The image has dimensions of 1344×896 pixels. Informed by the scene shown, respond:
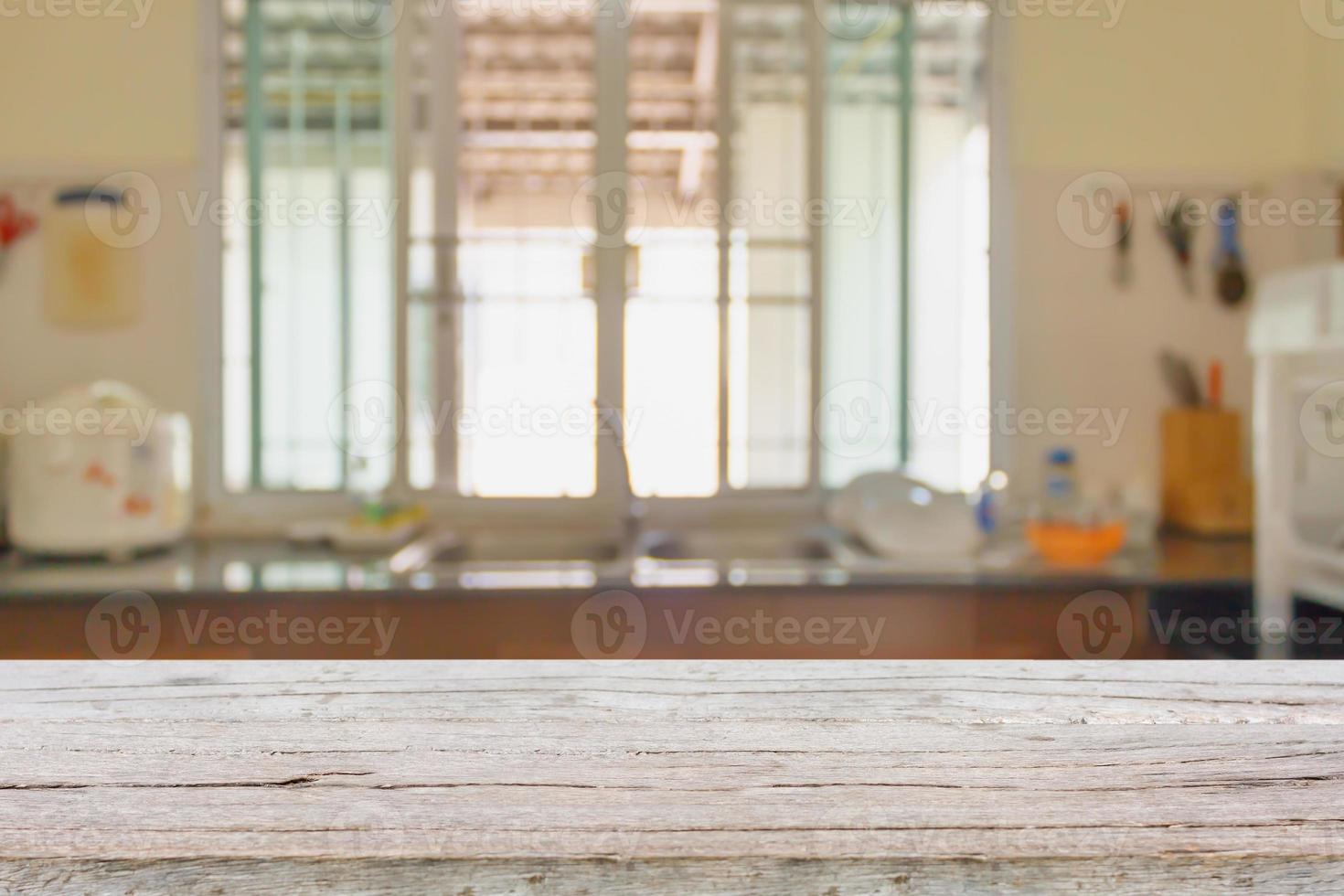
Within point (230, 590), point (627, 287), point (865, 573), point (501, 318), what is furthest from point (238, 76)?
point (865, 573)

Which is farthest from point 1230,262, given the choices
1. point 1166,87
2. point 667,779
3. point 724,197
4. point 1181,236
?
point 667,779

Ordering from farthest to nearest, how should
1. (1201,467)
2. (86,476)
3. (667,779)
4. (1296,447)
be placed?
(1201,467) → (86,476) → (1296,447) → (667,779)

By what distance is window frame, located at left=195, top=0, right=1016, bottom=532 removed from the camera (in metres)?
2.37

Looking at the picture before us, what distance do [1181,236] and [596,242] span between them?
1.28m

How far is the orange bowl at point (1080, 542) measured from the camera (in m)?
1.93

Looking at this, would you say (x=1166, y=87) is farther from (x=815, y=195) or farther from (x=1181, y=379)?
(x=815, y=195)

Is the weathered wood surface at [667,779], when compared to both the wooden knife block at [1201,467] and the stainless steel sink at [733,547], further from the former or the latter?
the wooden knife block at [1201,467]

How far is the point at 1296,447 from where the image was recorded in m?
1.67

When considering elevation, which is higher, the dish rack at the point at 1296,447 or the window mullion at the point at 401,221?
the window mullion at the point at 401,221

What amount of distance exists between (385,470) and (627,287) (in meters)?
0.67

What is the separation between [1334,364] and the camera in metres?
1.54

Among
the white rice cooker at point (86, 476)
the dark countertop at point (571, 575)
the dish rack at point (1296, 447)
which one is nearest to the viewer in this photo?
the dish rack at point (1296, 447)

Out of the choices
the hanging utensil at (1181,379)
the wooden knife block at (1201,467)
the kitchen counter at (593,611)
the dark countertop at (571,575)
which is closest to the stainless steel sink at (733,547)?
the dark countertop at (571,575)

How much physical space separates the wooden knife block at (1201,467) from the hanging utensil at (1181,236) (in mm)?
294
